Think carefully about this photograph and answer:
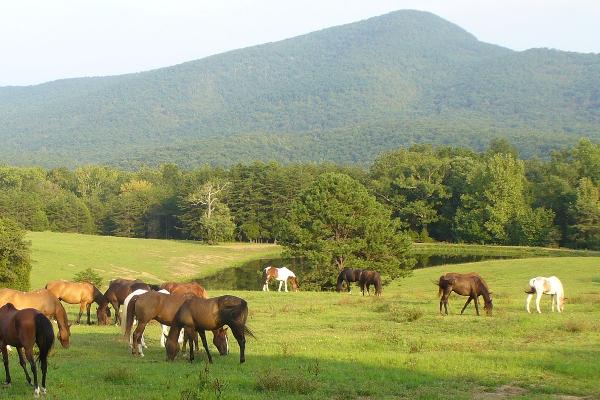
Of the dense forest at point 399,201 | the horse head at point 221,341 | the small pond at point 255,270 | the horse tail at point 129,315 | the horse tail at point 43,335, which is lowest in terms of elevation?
the small pond at point 255,270

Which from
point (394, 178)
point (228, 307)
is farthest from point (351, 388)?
point (394, 178)

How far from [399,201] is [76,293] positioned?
264 ft

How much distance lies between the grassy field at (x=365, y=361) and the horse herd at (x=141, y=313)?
1.64 feet

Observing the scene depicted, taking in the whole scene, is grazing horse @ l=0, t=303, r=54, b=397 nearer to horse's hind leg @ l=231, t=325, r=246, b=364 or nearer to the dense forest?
horse's hind leg @ l=231, t=325, r=246, b=364

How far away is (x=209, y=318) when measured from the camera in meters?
14.6

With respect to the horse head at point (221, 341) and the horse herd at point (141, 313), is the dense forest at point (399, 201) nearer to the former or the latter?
the horse herd at point (141, 313)

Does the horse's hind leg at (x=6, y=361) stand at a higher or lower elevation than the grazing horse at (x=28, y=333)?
lower

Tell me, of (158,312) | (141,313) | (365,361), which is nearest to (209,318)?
(158,312)

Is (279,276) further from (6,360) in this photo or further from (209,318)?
(6,360)

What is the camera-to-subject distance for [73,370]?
44.1 ft

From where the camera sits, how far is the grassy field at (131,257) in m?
57.0

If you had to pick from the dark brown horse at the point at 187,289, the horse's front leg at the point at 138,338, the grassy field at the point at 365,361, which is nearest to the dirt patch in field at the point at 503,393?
the grassy field at the point at 365,361

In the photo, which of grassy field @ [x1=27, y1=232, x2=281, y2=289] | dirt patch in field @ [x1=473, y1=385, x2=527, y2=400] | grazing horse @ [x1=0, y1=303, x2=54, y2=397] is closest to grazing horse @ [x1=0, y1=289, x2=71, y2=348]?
grazing horse @ [x1=0, y1=303, x2=54, y2=397]

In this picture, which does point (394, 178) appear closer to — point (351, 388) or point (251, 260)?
point (251, 260)
